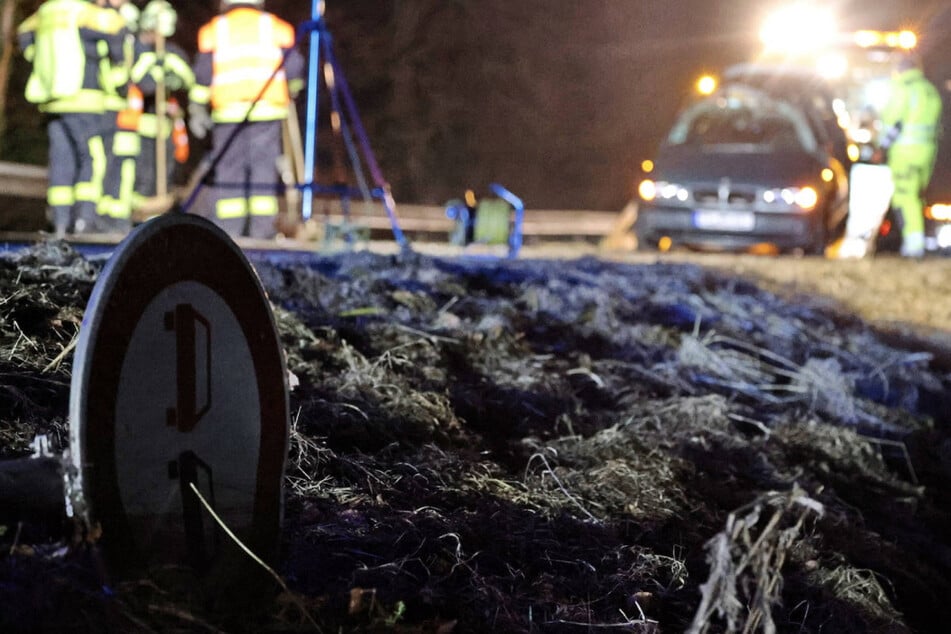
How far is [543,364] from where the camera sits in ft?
15.7

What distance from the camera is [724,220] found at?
32.2 feet

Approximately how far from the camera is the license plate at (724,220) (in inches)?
384

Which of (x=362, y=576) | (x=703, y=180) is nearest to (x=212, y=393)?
(x=362, y=576)

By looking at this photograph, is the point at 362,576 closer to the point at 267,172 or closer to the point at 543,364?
the point at 543,364

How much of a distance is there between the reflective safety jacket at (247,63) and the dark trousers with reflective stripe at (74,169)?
3.37ft

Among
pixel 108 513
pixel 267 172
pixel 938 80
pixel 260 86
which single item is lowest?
pixel 108 513

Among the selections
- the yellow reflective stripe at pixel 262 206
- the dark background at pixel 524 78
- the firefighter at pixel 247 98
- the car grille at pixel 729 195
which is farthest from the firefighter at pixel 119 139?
the car grille at pixel 729 195

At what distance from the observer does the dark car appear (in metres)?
9.70

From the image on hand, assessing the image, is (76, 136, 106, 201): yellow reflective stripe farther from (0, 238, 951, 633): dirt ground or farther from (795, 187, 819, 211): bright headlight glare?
(795, 187, 819, 211): bright headlight glare

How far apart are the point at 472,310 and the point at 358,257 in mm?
1058

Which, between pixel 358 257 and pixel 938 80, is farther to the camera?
pixel 938 80

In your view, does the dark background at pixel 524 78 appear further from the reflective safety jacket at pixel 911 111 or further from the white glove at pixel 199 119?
the white glove at pixel 199 119

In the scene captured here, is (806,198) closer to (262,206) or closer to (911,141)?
(911,141)

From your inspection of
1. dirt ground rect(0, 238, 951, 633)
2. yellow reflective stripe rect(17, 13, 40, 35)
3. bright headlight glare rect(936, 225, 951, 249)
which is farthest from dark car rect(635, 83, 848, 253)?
yellow reflective stripe rect(17, 13, 40, 35)
